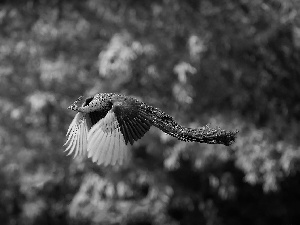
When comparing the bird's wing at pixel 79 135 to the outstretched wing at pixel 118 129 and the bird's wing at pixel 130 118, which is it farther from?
the bird's wing at pixel 130 118

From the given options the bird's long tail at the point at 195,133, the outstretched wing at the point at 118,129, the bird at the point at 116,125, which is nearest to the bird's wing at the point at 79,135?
the bird at the point at 116,125

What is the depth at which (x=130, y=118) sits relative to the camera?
3080 mm

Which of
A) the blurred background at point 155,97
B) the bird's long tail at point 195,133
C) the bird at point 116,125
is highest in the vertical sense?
the blurred background at point 155,97

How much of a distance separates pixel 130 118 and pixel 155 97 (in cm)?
485

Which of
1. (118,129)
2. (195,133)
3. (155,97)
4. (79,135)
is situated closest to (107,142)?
(118,129)

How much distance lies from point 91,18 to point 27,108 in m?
1.50

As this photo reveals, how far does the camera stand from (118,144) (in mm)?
3070

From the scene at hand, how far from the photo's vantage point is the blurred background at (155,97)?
770 cm

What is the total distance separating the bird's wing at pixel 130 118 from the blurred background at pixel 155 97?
14.2ft

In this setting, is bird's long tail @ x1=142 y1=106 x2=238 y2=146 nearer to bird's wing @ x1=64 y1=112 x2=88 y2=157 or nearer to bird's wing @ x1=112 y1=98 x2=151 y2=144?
bird's wing @ x1=112 y1=98 x2=151 y2=144

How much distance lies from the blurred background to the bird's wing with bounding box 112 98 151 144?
14.2 feet

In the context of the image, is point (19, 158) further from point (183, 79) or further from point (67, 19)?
point (183, 79)

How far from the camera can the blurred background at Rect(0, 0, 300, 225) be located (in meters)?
7.70

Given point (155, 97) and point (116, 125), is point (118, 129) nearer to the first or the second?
point (116, 125)
